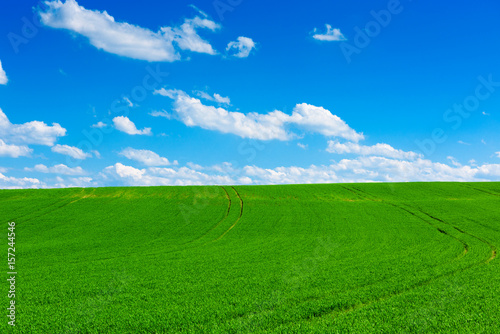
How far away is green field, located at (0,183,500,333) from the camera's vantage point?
42.7 ft

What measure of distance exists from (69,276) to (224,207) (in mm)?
33961

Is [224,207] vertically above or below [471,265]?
above

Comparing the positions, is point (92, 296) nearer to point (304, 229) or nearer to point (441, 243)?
point (304, 229)

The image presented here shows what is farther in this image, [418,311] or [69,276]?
[69,276]

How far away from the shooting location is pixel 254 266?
22.4 m

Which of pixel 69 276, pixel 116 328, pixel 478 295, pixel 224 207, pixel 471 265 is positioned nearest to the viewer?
pixel 116 328

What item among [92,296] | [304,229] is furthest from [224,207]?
[92,296]

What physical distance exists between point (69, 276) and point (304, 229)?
26.6 m

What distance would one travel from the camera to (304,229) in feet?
132

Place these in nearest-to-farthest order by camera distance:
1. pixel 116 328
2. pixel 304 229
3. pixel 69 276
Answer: pixel 116 328, pixel 69 276, pixel 304 229

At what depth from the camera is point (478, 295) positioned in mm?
15414

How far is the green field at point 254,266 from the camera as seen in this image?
1302 cm

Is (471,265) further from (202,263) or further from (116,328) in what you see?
(116,328)

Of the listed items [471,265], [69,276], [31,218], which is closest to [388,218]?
[471,265]
